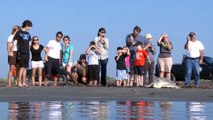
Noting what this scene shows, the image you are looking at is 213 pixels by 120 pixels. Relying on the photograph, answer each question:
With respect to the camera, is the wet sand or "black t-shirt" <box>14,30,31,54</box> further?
"black t-shirt" <box>14,30,31,54</box>

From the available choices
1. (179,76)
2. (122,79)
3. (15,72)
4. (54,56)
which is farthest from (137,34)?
(179,76)

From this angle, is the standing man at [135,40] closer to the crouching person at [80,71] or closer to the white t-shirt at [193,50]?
the white t-shirt at [193,50]

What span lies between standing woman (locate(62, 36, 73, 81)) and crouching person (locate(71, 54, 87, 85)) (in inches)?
13.1

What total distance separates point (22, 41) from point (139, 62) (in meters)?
3.97

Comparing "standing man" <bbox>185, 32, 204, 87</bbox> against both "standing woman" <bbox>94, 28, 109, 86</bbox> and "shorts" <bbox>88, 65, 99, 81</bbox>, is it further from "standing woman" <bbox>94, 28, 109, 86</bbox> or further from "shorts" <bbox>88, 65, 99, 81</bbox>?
"shorts" <bbox>88, 65, 99, 81</bbox>

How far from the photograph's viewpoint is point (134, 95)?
14633mm

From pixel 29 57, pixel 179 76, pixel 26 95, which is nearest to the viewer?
pixel 26 95

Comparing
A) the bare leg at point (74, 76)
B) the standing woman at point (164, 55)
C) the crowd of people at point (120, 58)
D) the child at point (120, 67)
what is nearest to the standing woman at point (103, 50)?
the crowd of people at point (120, 58)

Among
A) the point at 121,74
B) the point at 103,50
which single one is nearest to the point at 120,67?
the point at 121,74

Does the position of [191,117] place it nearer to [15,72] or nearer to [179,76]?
[15,72]

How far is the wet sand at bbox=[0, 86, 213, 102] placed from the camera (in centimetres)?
1330

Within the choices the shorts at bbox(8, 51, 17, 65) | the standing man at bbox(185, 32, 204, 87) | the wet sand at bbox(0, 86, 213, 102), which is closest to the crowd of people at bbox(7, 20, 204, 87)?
the standing man at bbox(185, 32, 204, 87)

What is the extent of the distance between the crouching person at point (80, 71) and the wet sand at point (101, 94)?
3746mm

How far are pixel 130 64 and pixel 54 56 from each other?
2722 mm
